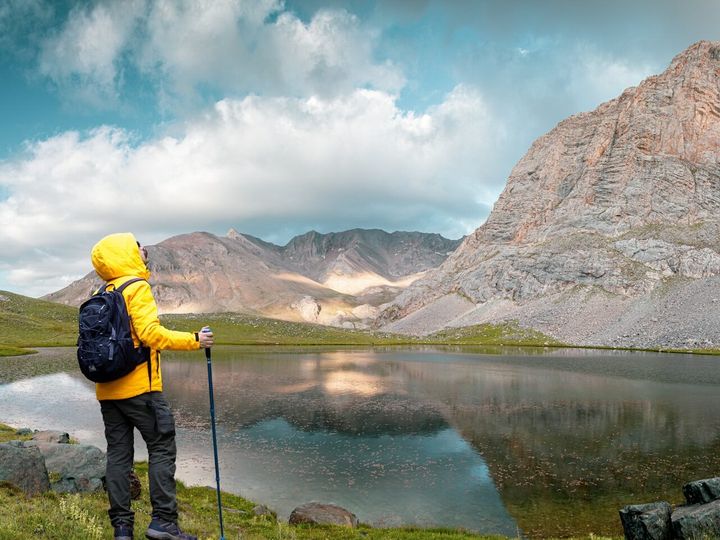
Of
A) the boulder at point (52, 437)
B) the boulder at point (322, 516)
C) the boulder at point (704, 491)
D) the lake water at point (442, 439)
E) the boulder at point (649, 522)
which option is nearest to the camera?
the boulder at point (649, 522)

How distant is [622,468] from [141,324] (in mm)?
29235

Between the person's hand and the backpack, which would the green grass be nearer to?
the backpack

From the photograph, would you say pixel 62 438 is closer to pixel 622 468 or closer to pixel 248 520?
pixel 248 520

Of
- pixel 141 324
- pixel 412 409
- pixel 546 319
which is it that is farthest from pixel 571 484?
pixel 546 319

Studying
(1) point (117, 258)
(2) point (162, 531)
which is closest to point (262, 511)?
(2) point (162, 531)

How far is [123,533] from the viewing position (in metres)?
9.11

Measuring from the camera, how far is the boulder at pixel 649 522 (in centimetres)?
1381

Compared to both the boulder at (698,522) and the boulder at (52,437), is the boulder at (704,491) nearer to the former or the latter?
the boulder at (698,522)

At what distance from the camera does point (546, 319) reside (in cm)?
17412

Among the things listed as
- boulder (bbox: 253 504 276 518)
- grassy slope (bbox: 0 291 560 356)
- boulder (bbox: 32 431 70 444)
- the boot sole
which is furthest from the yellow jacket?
grassy slope (bbox: 0 291 560 356)

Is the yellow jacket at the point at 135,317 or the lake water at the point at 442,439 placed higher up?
the yellow jacket at the point at 135,317

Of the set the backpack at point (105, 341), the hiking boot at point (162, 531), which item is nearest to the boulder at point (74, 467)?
the hiking boot at point (162, 531)

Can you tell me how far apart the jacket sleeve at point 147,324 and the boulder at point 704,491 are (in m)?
15.5

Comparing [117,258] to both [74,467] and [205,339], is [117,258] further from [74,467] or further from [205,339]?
[74,467]
